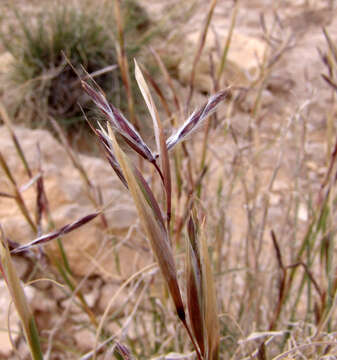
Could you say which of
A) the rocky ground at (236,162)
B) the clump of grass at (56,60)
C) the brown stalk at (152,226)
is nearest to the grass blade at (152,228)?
the brown stalk at (152,226)

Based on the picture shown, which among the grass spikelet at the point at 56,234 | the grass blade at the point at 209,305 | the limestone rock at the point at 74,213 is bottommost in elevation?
the limestone rock at the point at 74,213

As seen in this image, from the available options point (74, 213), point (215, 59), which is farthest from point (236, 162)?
point (215, 59)

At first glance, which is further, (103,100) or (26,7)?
(26,7)

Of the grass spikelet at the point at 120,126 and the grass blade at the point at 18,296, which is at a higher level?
A: the grass spikelet at the point at 120,126

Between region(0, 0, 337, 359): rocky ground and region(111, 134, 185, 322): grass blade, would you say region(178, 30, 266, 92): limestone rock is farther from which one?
Answer: region(111, 134, 185, 322): grass blade

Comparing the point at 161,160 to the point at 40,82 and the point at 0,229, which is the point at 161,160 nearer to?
the point at 0,229

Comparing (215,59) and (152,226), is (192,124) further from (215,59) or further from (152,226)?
(215,59)

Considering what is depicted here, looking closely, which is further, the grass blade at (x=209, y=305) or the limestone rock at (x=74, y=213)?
the limestone rock at (x=74, y=213)

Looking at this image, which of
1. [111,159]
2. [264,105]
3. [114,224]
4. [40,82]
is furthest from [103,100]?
[264,105]

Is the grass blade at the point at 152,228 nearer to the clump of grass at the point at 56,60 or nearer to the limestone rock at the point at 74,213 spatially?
the limestone rock at the point at 74,213
